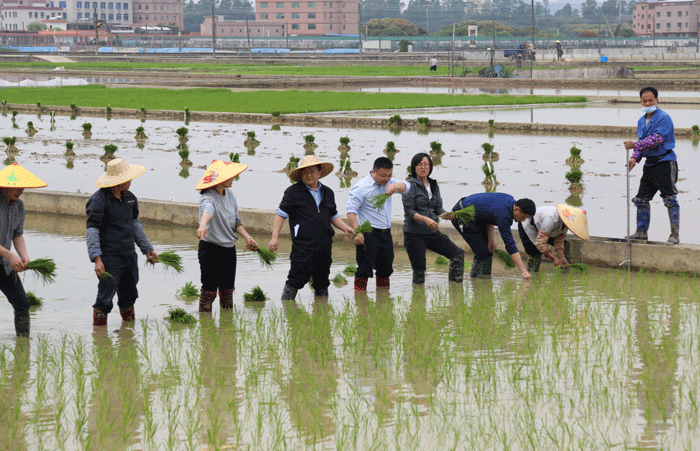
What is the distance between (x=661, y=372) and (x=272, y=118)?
23304 mm

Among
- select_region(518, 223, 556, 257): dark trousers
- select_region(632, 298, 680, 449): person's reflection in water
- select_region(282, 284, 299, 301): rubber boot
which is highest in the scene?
select_region(518, 223, 556, 257): dark trousers

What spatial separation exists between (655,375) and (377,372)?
1721mm

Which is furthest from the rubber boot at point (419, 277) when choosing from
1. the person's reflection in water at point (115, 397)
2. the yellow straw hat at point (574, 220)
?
the person's reflection in water at point (115, 397)

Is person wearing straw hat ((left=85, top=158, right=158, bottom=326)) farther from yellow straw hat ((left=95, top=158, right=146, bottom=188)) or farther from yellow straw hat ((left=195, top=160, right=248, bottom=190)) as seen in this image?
yellow straw hat ((left=195, top=160, right=248, bottom=190))

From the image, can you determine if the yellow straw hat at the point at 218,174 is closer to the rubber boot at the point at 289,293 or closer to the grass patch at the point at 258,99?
the rubber boot at the point at 289,293

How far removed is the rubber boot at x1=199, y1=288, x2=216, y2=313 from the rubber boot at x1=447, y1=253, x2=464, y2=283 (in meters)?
2.39

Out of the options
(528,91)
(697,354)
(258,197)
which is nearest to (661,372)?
(697,354)

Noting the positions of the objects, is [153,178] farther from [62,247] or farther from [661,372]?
[661,372]

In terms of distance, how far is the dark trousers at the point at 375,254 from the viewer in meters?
8.21

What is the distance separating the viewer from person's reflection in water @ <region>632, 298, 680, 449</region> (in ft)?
15.8

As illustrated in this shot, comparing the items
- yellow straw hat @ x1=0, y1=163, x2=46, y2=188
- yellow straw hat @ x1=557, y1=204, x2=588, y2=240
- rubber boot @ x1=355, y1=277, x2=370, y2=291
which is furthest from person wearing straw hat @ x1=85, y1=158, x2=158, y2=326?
yellow straw hat @ x1=557, y1=204, x2=588, y2=240

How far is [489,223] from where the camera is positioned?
28.7ft

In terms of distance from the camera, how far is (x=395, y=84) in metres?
47.6

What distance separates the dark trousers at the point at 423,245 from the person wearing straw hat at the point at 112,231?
2.55 meters
